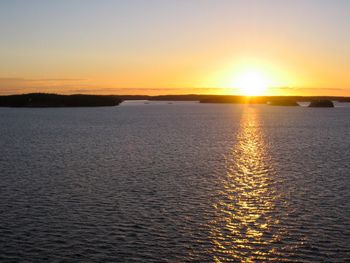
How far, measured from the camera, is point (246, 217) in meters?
30.3

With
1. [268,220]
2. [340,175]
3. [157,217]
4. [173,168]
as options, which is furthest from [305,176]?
[157,217]

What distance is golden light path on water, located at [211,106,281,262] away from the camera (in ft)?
78.9

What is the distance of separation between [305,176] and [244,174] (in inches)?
237

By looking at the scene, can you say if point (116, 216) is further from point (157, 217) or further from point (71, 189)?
point (71, 189)

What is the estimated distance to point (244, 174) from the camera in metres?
47.2

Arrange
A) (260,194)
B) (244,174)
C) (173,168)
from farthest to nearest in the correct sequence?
(173,168) < (244,174) < (260,194)

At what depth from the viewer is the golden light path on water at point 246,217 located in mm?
24047

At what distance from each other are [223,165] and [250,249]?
29.3 metres

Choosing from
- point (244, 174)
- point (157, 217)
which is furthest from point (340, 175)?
point (157, 217)

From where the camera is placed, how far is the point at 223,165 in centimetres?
5350

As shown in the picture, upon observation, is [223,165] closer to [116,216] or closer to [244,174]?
[244,174]

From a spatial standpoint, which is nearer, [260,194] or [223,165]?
[260,194]

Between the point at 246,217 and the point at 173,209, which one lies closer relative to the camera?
the point at 246,217

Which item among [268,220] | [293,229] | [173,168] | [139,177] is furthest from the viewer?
[173,168]
